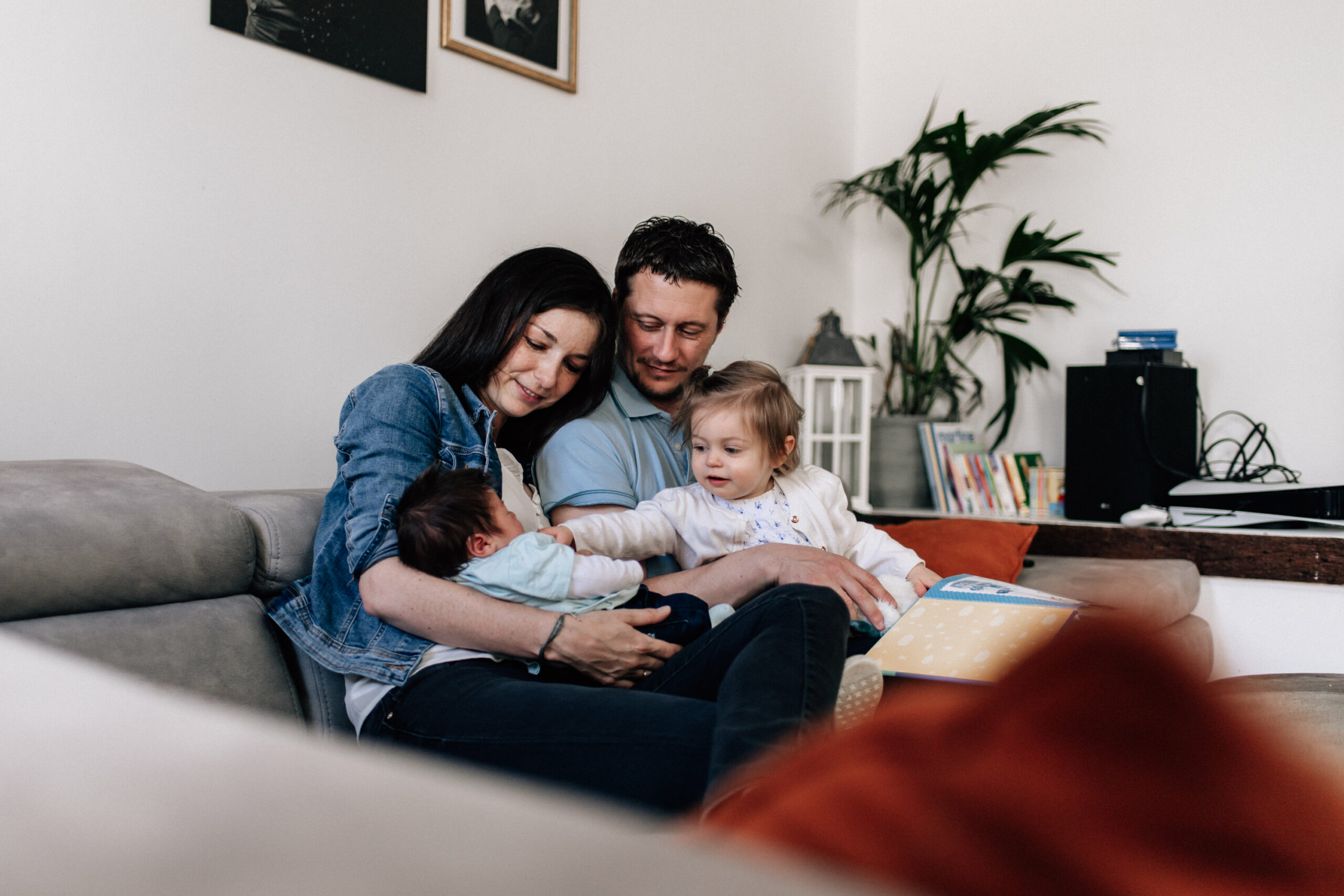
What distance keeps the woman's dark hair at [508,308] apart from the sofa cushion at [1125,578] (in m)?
1.02

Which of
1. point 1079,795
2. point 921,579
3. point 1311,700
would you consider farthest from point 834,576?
point 1079,795

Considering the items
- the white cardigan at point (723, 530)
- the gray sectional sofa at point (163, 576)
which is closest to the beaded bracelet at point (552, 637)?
the white cardigan at point (723, 530)

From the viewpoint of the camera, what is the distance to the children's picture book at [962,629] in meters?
1.22

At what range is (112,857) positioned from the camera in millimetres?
199

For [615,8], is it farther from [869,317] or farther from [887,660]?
[887,660]

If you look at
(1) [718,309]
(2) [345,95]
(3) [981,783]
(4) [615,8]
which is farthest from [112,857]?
(4) [615,8]

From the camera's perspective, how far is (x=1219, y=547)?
7.81ft

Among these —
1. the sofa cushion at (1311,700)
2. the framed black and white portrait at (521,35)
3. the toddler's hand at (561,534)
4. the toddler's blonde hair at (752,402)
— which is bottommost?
the sofa cushion at (1311,700)

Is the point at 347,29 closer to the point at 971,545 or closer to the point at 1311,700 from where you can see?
the point at 971,545

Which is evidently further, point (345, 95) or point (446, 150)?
point (446, 150)

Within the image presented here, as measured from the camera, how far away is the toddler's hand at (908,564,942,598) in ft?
5.52

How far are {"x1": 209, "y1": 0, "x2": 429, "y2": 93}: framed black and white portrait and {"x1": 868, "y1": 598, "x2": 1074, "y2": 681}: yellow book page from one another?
154 cm

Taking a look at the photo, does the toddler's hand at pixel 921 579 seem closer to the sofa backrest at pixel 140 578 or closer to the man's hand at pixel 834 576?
the man's hand at pixel 834 576

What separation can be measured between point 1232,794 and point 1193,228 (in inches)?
131
